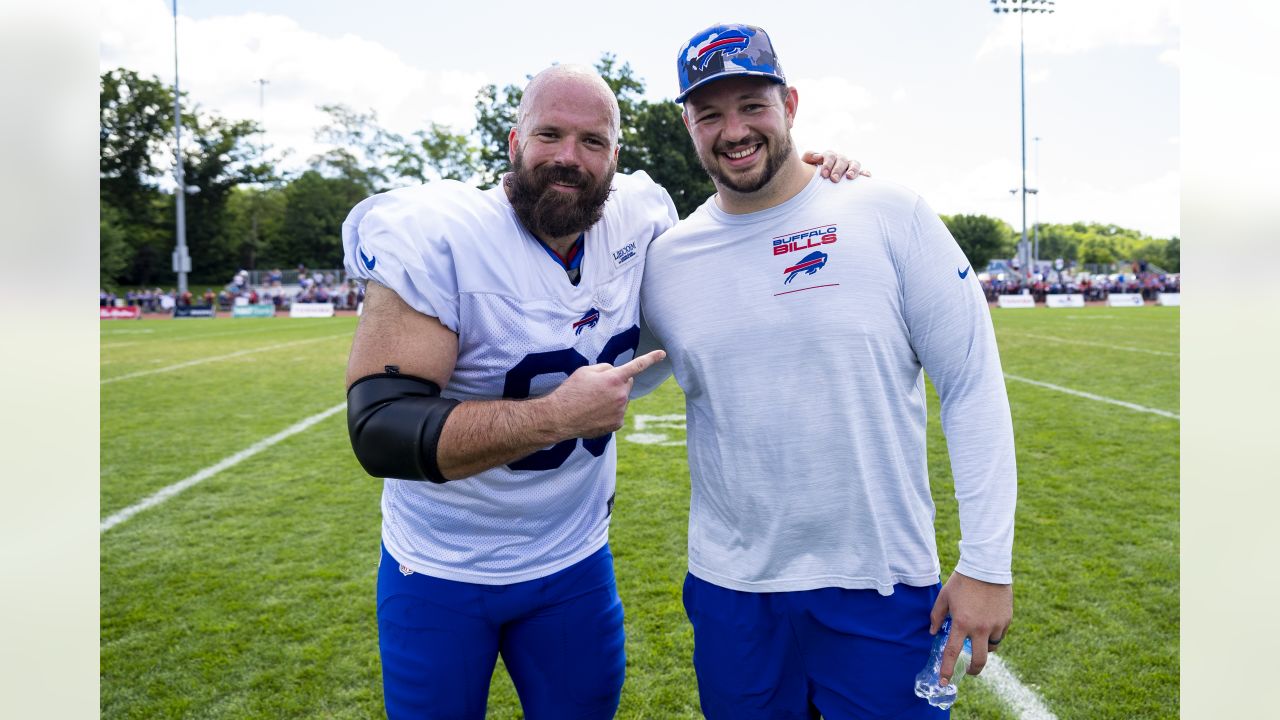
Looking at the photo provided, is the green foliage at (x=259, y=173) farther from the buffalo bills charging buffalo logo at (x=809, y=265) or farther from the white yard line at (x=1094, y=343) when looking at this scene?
the buffalo bills charging buffalo logo at (x=809, y=265)

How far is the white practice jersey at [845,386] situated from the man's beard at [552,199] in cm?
37

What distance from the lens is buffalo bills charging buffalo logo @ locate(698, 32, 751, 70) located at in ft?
5.83

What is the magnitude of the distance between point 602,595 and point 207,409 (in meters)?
7.99

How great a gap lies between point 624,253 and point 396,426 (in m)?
0.77

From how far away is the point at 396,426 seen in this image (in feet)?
5.00

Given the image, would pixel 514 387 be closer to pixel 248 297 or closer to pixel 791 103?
pixel 791 103

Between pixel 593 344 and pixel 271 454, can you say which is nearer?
pixel 593 344

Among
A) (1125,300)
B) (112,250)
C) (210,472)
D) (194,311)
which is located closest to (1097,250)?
(1125,300)

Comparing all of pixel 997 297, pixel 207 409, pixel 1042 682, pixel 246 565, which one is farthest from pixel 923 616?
pixel 997 297

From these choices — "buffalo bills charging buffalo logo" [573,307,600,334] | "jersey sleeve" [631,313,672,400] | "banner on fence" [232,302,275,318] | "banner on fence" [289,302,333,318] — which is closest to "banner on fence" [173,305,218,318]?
"banner on fence" [232,302,275,318]

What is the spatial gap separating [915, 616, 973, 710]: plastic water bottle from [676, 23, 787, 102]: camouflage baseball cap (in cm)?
127
